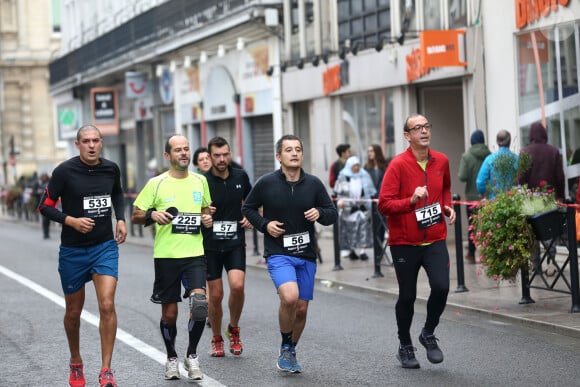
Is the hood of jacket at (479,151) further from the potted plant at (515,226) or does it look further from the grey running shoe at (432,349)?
the grey running shoe at (432,349)

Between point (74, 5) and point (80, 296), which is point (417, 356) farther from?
point (74, 5)

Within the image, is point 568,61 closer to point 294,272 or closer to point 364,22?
point 364,22

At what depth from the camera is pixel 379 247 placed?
1770 centimetres

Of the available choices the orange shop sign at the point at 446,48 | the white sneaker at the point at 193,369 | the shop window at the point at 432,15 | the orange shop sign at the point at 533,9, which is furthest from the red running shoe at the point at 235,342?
the shop window at the point at 432,15

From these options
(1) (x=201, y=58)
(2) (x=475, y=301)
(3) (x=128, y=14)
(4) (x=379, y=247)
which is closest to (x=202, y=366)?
(2) (x=475, y=301)

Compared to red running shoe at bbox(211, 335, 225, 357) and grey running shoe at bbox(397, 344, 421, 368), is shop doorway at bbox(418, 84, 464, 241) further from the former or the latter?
grey running shoe at bbox(397, 344, 421, 368)

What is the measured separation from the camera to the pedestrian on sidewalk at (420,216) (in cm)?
975

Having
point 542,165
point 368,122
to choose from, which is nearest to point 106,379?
point 542,165

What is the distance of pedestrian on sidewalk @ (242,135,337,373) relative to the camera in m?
9.75

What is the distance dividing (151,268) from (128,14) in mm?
24220

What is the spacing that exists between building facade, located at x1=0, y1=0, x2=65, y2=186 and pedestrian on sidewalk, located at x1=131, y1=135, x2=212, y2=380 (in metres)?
73.1

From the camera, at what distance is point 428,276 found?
385 inches

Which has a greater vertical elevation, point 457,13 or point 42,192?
point 457,13

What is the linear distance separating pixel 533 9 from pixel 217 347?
9.53 m
